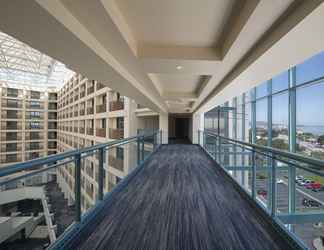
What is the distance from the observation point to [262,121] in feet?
23.0

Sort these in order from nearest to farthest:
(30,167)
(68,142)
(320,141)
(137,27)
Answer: (30,167)
(137,27)
(320,141)
(68,142)

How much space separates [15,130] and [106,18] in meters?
29.8

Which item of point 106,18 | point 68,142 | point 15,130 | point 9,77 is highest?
point 9,77

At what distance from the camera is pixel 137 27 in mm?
2502

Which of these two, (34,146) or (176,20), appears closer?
(176,20)

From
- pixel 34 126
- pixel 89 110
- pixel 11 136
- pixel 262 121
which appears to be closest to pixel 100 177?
pixel 262 121

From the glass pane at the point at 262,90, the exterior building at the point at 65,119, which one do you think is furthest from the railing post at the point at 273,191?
the exterior building at the point at 65,119

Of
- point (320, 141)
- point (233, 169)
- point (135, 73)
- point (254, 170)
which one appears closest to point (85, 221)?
point (254, 170)

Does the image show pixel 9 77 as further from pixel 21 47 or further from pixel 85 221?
pixel 85 221

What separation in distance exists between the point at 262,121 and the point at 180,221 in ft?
20.3

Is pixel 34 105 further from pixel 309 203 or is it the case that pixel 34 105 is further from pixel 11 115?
pixel 309 203

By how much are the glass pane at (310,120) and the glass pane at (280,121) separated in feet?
1.53

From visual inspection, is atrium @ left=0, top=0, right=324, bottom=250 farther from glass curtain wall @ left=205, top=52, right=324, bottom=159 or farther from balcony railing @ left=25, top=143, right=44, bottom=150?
balcony railing @ left=25, top=143, right=44, bottom=150

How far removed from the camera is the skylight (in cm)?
1619
